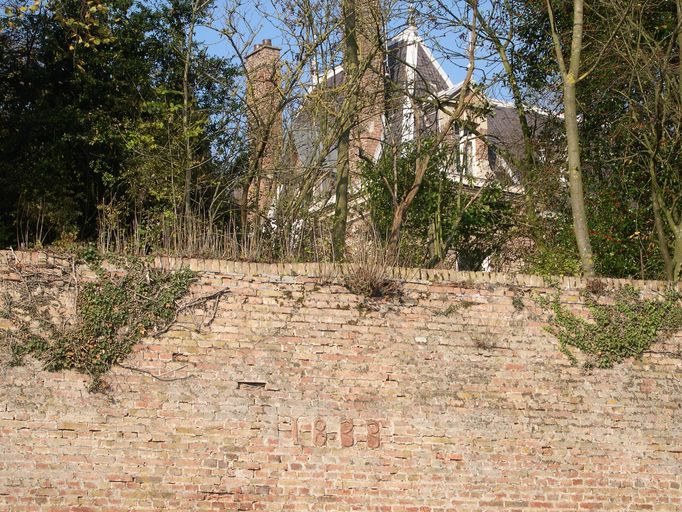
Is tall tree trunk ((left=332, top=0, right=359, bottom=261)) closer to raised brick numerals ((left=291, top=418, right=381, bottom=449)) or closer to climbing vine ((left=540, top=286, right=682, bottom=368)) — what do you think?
climbing vine ((left=540, top=286, right=682, bottom=368))

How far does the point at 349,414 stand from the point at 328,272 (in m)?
1.55

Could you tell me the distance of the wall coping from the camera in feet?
30.0

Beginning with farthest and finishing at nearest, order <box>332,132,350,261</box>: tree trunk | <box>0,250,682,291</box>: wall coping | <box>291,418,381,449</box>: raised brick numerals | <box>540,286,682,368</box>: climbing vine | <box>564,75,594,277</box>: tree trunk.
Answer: <box>332,132,350,261</box>: tree trunk, <box>564,75,594,277</box>: tree trunk, <box>540,286,682,368</box>: climbing vine, <box>291,418,381,449</box>: raised brick numerals, <box>0,250,682,291</box>: wall coping

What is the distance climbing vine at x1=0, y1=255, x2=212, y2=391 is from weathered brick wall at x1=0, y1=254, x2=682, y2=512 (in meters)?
0.17

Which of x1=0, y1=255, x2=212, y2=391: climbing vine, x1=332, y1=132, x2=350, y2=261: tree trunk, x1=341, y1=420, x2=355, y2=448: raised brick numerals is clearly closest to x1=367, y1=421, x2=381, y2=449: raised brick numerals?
x1=341, y1=420, x2=355, y2=448: raised brick numerals

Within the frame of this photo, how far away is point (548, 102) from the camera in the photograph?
16594mm

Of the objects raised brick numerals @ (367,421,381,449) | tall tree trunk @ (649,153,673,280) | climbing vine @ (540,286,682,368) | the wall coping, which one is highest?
tall tree trunk @ (649,153,673,280)

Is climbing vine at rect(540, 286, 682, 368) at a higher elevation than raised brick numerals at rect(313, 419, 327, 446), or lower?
higher

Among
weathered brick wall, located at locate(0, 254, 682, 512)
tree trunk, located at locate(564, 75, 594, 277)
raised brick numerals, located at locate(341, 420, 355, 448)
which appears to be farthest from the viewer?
tree trunk, located at locate(564, 75, 594, 277)

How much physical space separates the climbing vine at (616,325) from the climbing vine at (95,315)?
14.1ft

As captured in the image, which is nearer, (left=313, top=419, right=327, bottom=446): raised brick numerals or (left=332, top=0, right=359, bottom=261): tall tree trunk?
(left=313, top=419, right=327, bottom=446): raised brick numerals

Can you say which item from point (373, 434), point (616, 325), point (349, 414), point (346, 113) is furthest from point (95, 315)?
point (346, 113)

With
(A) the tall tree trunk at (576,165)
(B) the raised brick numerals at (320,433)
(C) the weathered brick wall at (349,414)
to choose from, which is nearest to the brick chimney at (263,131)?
(A) the tall tree trunk at (576,165)

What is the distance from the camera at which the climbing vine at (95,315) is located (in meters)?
8.86
